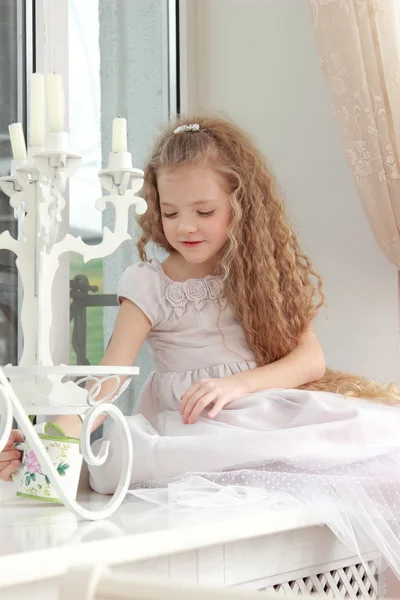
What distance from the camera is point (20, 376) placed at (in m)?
1.28

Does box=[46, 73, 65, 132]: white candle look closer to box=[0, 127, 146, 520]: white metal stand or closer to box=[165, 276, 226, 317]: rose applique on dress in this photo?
box=[0, 127, 146, 520]: white metal stand

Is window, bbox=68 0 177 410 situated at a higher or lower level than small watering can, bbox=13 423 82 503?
higher

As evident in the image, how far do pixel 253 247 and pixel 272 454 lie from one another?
1.75ft

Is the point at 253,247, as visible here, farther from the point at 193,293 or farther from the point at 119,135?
the point at 119,135

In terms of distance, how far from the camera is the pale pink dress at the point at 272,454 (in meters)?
1.38

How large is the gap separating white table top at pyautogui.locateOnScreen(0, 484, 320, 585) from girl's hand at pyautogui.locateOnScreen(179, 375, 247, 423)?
0.76ft

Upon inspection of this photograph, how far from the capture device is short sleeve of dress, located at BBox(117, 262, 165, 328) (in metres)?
1.78

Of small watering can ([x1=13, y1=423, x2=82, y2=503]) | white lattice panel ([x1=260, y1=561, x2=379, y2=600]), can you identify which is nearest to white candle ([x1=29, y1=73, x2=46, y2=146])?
small watering can ([x1=13, y1=423, x2=82, y2=503])

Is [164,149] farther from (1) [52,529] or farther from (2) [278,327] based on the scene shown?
(1) [52,529]

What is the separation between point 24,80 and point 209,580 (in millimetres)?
1142

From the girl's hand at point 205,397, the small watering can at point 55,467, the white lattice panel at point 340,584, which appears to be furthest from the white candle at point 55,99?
the white lattice panel at point 340,584

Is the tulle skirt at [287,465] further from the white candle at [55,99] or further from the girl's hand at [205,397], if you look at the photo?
the white candle at [55,99]

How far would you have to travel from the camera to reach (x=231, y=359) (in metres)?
1.78

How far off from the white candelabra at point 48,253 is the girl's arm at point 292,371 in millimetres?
421
